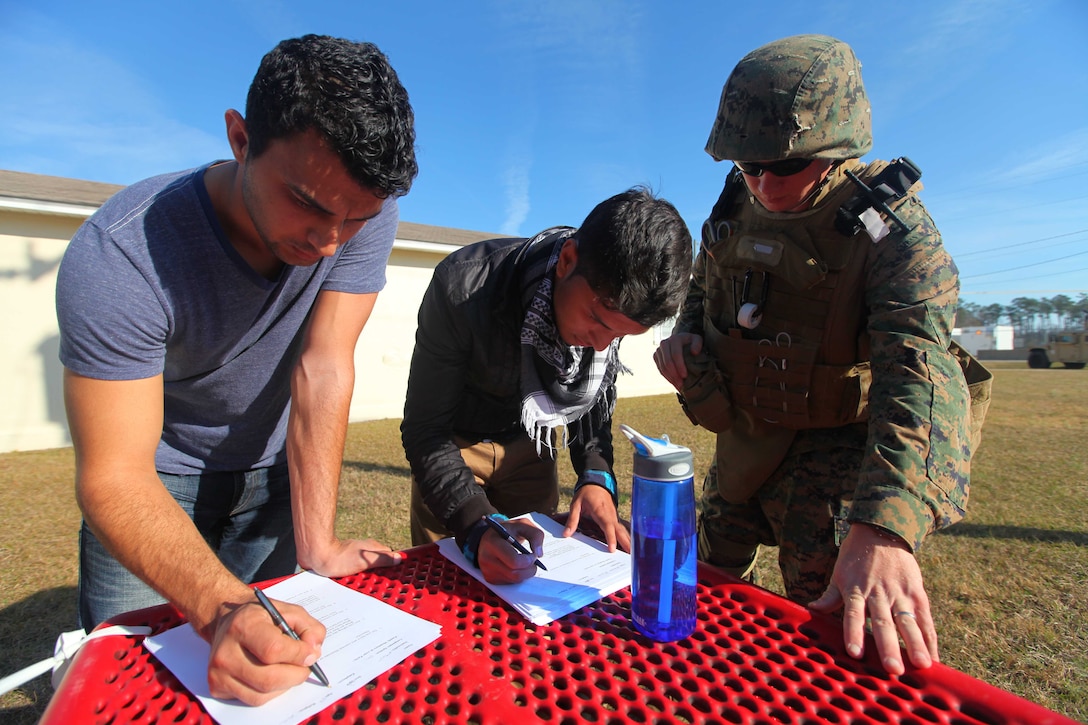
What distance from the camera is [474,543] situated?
137 cm

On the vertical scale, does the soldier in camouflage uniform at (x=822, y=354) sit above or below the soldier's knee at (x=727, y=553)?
above

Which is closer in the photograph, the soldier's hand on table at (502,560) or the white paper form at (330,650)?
the white paper form at (330,650)

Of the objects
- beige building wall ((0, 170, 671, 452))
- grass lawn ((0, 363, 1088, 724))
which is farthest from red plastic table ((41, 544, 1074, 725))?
beige building wall ((0, 170, 671, 452))

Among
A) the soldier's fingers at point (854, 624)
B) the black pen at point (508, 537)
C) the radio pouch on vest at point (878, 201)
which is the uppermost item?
the radio pouch on vest at point (878, 201)

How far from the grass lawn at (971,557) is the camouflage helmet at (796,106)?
7.61 ft

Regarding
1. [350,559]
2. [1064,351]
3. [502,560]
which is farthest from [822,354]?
[1064,351]

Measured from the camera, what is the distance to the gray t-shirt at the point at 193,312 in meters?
1.28

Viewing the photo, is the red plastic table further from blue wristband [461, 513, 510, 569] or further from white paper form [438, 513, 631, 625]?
blue wristband [461, 513, 510, 569]

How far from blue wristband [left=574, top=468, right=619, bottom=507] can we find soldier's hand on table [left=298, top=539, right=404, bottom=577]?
58 centimetres

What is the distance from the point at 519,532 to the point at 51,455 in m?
8.10

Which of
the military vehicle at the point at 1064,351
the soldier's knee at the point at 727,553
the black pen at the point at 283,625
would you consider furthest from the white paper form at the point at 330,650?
the military vehicle at the point at 1064,351

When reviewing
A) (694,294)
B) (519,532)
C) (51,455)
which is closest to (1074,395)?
(694,294)

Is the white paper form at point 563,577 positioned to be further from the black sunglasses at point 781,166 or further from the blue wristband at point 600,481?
the black sunglasses at point 781,166

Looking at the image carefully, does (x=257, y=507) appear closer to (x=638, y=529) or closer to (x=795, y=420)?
(x=638, y=529)
